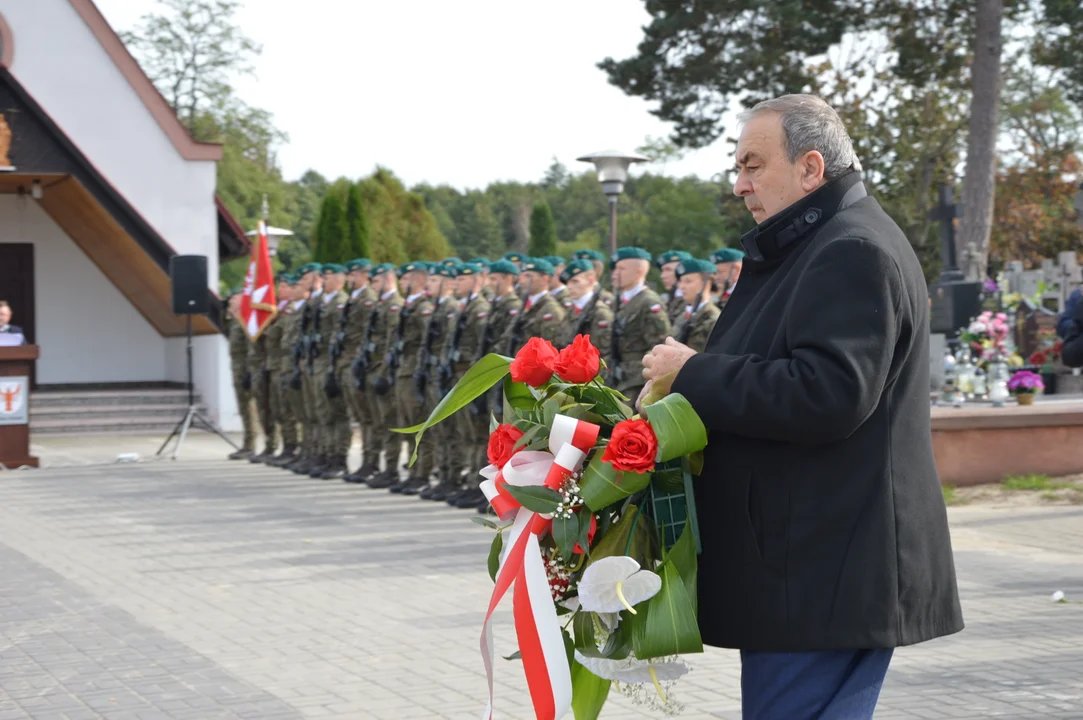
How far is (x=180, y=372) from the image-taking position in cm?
2398

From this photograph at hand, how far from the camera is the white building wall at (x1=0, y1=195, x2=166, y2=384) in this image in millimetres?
23906

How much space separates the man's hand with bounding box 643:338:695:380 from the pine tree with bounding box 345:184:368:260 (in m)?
29.4

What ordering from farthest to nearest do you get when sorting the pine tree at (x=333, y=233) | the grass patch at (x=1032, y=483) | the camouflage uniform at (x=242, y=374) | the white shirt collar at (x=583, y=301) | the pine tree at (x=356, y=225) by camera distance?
the pine tree at (x=333, y=233), the pine tree at (x=356, y=225), the camouflage uniform at (x=242, y=374), the grass patch at (x=1032, y=483), the white shirt collar at (x=583, y=301)

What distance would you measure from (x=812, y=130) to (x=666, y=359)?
0.56 metres

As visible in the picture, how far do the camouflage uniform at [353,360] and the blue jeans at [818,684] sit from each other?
11.7 m

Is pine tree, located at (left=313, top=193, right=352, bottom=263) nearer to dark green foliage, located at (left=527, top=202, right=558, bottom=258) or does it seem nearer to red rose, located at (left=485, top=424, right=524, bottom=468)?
dark green foliage, located at (left=527, top=202, right=558, bottom=258)

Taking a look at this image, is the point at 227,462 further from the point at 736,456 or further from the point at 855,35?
the point at 855,35

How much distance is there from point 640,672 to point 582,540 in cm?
31

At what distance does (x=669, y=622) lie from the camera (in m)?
2.86

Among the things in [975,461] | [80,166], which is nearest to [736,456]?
[975,461]

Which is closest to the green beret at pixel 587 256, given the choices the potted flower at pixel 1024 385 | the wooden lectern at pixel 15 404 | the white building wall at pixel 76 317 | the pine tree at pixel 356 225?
the potted flower at pixel 1024 385

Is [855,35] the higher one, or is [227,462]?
[855,35]

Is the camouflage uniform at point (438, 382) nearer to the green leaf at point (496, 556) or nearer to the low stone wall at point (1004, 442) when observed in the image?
the low stone wall at point (1004, 442)

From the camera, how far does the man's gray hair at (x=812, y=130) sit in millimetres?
2916
